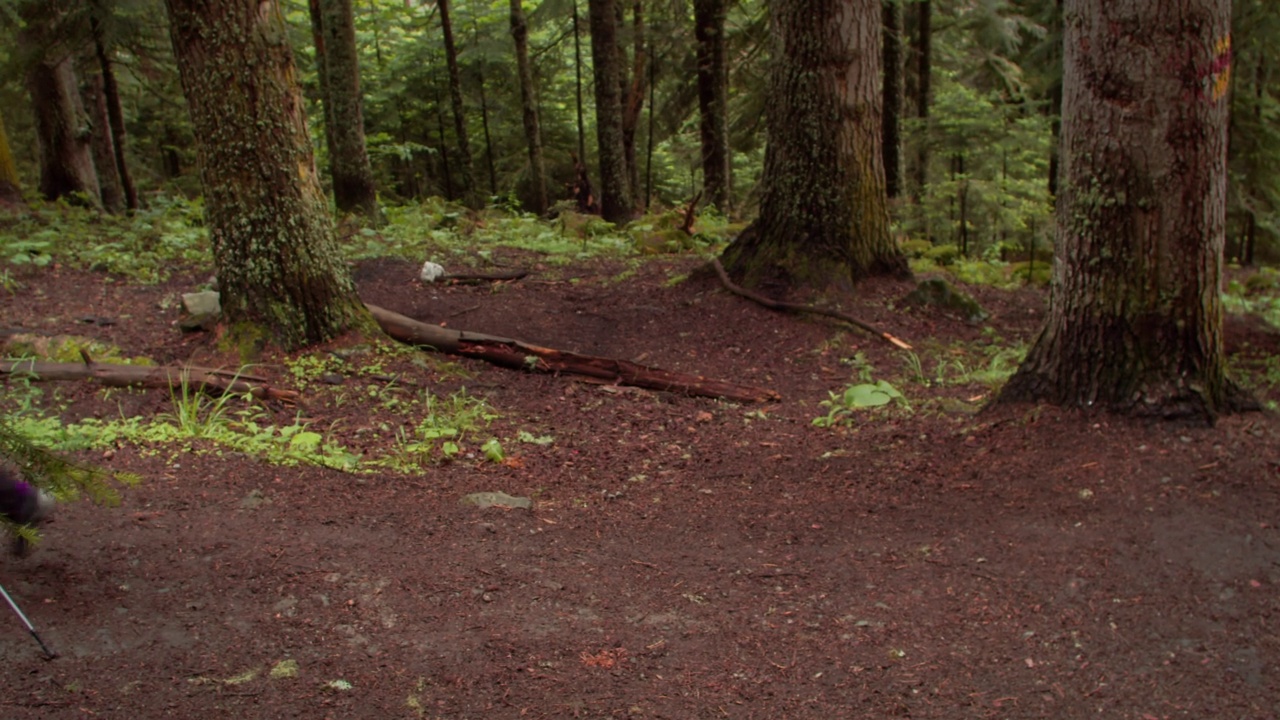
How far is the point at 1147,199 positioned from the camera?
4.52 meters

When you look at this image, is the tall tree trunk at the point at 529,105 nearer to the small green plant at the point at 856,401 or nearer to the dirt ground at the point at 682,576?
the dirt ground at the point at 682,576

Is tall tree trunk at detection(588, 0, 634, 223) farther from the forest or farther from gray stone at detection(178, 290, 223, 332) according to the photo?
gray stone at detection(178, 290, 223, 332)

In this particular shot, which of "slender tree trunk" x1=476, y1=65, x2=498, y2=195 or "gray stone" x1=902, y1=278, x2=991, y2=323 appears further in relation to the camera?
"slender tree trunk" x1=476, y1=65, x2=498, y2=195

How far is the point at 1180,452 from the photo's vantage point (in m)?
4.35

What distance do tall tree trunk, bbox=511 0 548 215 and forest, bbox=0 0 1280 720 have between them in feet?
23.7

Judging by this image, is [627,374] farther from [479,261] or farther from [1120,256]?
[479,261]

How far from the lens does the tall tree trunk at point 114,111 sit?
11.6 metres

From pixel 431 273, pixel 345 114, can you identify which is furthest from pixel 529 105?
pixel 431 273

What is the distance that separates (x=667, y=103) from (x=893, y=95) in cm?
567

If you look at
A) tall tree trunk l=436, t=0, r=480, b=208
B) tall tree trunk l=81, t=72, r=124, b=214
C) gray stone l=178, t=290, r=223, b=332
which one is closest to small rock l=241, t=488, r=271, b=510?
gray stone l=178, t=290, r=223, b=332

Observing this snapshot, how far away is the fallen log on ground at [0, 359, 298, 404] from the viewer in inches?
221

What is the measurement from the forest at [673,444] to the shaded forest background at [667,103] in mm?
3440

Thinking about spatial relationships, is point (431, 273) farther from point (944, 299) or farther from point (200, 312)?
point (944, 299)

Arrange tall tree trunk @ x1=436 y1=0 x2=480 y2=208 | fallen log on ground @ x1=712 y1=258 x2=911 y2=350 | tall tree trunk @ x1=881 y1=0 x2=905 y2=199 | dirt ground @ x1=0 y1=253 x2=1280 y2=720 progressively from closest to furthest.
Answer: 1. dirt ground @ x1=0 y1=253 x2=1280 y2=720
2. fallen log on ground @ x1=712 y1=258 x2=911 y2=350
3. tall tree trunk @ x1=881 y1=0 x2=905 y2=199
4. tall tree trunk @ x1=436 y1=0 x2=480 y2=208
